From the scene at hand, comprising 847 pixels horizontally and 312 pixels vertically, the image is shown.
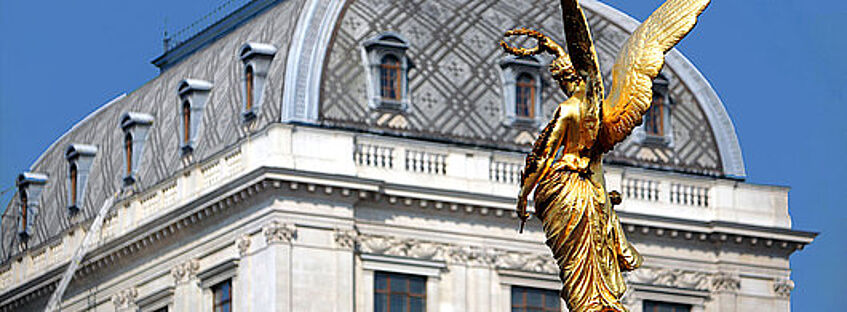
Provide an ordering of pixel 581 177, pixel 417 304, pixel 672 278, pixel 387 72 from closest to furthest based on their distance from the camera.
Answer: pixel 581 177
pixel 417 304
pixel 387 72
pixel 672 278

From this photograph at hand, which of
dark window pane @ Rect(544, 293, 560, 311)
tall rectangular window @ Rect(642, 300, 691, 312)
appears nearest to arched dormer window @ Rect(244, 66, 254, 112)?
dark window pane @ Rect(544, 293, 560, 311)

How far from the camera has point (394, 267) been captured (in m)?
55.0

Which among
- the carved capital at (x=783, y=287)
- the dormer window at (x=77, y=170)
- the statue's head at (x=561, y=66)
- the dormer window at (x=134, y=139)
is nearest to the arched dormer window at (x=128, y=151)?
the dormer window at (x=134, y=139)

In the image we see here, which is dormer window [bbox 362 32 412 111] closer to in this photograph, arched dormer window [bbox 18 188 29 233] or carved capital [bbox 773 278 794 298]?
carved capital [bbox 773 278 794 298]

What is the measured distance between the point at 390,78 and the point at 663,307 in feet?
29.1

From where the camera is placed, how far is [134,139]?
204 ft

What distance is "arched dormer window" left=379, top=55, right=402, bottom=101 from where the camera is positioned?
5669 cm

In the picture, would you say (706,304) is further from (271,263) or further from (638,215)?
(271,263)

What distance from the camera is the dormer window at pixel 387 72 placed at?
56.4 metres

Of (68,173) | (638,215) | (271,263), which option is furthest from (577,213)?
(68,173)

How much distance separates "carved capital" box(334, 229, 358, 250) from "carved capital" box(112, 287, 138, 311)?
710 centimetres

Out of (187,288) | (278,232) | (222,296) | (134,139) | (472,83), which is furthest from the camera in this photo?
(134,139)

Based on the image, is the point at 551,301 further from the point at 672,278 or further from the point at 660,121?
the point at 660,121

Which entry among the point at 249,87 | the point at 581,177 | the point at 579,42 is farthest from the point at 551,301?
the point at 579,42
